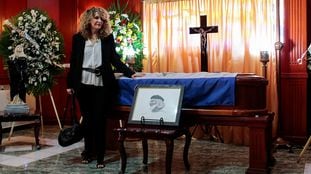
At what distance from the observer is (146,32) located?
17.7ft

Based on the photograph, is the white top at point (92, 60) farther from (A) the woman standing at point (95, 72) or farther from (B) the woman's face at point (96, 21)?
(B) the woman's face at point (96, 21)

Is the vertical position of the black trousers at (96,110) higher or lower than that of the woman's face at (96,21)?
lower

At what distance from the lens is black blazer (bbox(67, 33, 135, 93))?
141 inches

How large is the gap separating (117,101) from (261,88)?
1382 mm

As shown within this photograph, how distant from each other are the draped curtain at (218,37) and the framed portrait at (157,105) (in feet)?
5.82

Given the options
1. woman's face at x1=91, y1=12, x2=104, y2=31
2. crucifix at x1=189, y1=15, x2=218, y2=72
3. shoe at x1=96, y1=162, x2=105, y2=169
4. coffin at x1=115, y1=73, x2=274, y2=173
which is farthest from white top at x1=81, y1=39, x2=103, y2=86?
crucifix at x1=189, y1=15, x2=218, y2=72

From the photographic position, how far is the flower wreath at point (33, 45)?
4.80 meters

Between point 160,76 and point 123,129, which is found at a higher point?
point 160,76

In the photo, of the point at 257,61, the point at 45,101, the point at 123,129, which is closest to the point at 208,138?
the point at 257,61

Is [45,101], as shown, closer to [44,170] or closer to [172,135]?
[44,170]


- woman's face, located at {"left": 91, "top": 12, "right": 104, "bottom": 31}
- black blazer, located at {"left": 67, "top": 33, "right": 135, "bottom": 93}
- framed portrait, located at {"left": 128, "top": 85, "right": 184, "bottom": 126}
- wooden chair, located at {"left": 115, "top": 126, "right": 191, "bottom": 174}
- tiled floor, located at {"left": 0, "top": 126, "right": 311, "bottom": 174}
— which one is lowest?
tiled floor, located at {"left": 0, "top": 126, "right": 311, "bottom": 174}

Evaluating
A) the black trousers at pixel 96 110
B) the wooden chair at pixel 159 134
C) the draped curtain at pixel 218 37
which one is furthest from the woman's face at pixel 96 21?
the draped curtain at pixel 218 37

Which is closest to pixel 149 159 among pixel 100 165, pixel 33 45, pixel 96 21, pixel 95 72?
pixel 100 165

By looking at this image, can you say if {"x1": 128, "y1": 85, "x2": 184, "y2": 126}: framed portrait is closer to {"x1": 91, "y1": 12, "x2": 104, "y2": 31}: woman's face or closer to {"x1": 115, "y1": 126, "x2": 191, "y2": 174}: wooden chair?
{"x1": 115, "y1": 126, "x2": 191, "y2": 174}: wooden chair
